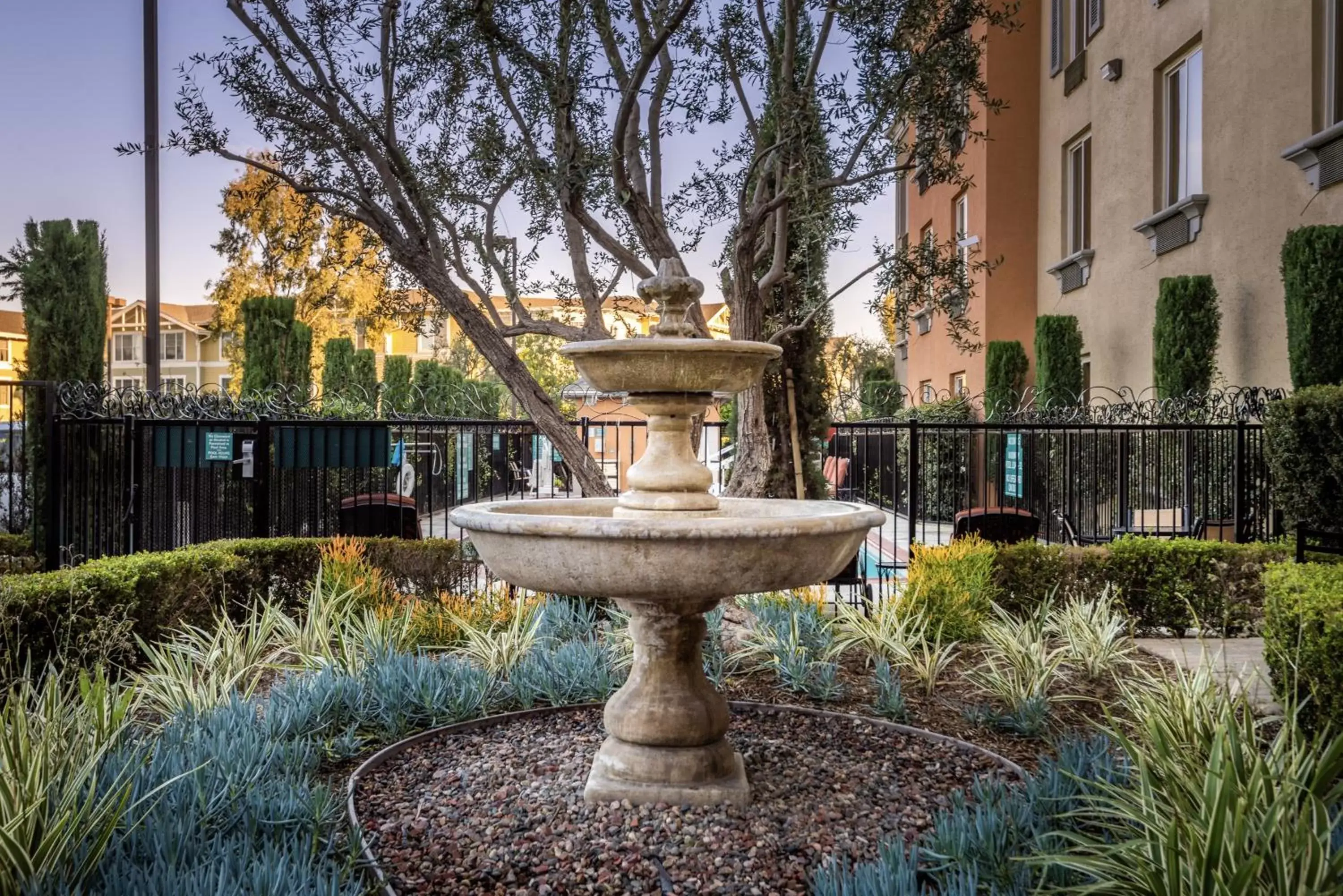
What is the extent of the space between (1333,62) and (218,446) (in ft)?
33.5

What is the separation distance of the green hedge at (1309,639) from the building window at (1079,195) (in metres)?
10.5

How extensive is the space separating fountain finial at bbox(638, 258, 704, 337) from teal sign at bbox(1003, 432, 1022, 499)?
534 centimetres

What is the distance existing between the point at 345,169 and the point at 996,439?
9444 mm

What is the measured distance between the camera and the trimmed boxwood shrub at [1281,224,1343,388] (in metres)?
7.52

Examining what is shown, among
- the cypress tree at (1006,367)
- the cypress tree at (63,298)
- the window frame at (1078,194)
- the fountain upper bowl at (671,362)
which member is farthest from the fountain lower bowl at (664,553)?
the window frame at (1078,194)

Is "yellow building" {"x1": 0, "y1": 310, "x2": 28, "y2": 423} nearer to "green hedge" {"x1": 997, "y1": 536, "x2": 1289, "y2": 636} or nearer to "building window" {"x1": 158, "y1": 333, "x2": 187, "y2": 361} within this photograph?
"building window" {"x1": 158, "y1": 333, "x2": 187, "y2": 361}

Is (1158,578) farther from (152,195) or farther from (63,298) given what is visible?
(63,298)

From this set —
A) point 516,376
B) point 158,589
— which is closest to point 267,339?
point 516,376

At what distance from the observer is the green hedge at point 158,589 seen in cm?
523

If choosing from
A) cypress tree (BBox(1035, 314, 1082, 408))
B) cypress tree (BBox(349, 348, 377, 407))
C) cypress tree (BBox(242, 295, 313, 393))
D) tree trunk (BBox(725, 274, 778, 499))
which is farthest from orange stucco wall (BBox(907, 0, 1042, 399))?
cypress tree (BBox(349, 348, 377, 407))

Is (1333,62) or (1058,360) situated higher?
(1333,62)

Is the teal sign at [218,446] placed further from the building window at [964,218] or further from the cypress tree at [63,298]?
the building window at [964,218]

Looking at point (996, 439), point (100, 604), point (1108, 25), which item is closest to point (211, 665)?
point (100, 604)

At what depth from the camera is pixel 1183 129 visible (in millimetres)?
11469
